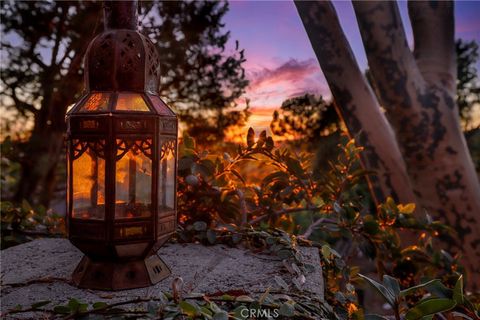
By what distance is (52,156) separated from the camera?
3500 millimetres

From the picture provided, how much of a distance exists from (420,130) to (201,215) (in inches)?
36.3

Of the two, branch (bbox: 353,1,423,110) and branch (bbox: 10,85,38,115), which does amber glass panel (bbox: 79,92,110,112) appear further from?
branch (bbox: 10,85,38,115)

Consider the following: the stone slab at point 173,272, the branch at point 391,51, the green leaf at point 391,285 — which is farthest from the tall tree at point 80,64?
the green leaf at point 391,285

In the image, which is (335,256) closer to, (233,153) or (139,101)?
(233,153)

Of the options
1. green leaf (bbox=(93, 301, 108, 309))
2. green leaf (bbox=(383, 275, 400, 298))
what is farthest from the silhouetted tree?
green leaf (bbox=(93, 301, 108, 309))

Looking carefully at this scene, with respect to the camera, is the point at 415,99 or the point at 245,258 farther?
the point at 415,99

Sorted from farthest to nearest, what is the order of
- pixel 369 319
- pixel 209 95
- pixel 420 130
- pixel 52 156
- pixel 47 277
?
pixel 52 156, pixel 209 95, pixel 420 130, pixel 47 277, pixel 369 319

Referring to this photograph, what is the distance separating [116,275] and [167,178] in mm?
279

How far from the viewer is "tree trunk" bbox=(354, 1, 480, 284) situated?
5.67ft

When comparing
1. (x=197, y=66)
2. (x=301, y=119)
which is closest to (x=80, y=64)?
(x=197, y=66)

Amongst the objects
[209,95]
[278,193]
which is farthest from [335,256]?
[209,95]

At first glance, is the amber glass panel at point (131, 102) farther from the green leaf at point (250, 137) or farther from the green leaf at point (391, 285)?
the green leaf at point (391, 285)

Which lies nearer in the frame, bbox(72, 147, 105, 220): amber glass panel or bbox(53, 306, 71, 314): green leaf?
bbox(53, 306, 71, 314): green leaf

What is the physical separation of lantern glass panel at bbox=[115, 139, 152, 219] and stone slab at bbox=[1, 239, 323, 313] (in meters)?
0.20
